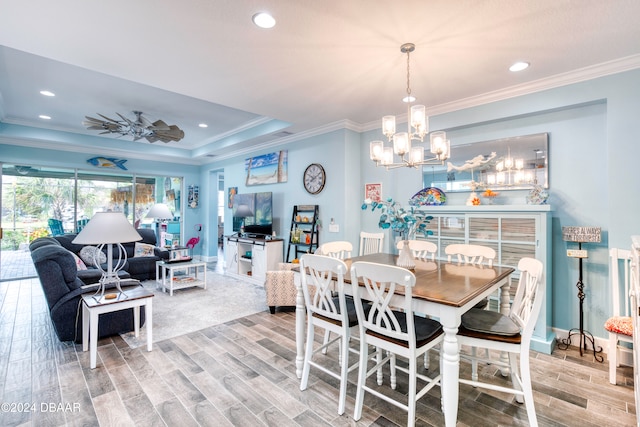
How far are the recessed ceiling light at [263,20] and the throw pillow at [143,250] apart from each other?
5.19m

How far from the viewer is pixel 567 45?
2475mm

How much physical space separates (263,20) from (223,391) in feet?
8.92

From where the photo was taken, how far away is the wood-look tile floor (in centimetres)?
194

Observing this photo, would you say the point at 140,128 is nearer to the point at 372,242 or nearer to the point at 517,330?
the point at 372,242

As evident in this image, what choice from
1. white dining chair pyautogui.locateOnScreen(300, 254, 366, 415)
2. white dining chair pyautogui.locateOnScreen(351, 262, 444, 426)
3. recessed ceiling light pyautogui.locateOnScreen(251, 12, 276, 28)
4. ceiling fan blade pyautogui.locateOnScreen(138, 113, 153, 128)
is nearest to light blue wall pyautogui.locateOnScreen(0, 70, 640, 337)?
white dining chair pyautogui.locateOnScreen(351, 262, 444, 426)

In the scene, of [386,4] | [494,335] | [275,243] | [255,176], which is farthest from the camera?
[255,176]

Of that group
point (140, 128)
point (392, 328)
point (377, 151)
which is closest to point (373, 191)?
point (377, 151)

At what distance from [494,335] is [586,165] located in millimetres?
2309

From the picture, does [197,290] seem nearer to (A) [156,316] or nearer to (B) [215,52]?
(A) [156,316]

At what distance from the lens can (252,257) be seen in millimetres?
5594

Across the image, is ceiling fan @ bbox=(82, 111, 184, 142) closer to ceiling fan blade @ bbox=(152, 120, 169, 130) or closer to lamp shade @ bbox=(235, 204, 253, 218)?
ceiling fan blade @ bbox=(152, 120, 169, 130)

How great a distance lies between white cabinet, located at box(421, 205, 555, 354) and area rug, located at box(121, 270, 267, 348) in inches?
104

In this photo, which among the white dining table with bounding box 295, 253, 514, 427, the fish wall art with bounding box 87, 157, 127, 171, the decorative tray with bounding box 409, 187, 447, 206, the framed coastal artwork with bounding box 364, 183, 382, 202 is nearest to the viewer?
the white dining table with bounding box 295, 253, 514, 427

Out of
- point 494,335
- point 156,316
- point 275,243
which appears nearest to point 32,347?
point 156,316
